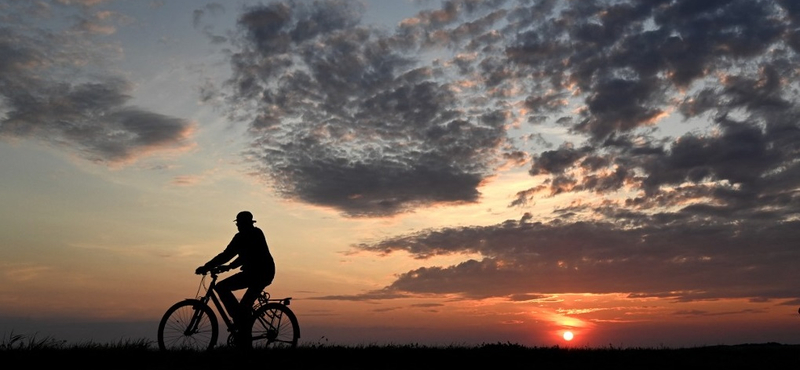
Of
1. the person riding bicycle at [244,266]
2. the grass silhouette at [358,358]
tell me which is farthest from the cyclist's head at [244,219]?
the grass silhouette at [358,358]

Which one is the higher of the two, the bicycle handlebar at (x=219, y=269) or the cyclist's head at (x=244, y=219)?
the cyclist's head at (x=244, y=219)

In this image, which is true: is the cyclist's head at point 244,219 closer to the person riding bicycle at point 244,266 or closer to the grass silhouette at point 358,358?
the person riding bicycle at point 244,266

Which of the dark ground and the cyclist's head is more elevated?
the cyclist's head

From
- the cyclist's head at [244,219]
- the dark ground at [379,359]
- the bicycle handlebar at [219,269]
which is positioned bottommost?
the dark ground at [379,359]

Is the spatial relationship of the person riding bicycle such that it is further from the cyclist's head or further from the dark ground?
the dark ground

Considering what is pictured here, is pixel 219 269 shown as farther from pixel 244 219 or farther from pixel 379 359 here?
pixel 379 359

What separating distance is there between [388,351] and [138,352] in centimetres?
507

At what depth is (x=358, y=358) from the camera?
13.3 m

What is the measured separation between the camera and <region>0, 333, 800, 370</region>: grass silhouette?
12.5m

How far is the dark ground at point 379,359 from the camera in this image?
1240cm

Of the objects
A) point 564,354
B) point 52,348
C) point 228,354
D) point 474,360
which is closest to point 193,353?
point 228,354

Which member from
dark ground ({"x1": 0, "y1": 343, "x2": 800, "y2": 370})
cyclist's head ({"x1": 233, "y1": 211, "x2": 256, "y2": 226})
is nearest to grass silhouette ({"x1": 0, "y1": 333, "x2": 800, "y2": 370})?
dark ground ({"x1": 0, "y1": 343, "x2": 800, "y2": 370})

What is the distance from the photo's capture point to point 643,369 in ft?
44.6

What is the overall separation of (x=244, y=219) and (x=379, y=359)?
4109mm
